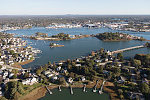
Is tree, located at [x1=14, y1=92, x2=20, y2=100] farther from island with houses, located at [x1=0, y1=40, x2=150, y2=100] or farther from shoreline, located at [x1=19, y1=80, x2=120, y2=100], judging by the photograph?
shoreline, located at [x1=19, y1=80, x2=120, y2=100]

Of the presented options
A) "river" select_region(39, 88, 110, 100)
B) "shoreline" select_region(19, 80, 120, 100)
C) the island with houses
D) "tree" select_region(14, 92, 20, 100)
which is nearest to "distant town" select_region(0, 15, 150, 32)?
the island with houses

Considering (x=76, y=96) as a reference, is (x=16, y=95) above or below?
above

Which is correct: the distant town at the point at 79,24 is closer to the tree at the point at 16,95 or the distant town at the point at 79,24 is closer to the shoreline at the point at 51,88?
the shoreline at the point at 51,88

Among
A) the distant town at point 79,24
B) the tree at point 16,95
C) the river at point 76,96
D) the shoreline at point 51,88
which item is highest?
the distant town at point 79,24

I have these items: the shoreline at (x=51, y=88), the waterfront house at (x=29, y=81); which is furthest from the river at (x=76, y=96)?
the waterfront house at (x=29, y=81)

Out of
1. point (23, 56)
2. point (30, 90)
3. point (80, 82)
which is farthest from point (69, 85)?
point (23, 56)

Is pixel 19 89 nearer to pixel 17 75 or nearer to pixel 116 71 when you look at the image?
pixel 17 75

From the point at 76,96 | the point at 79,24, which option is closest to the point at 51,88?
the point at 76,96

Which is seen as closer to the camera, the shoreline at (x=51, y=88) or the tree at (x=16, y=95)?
the tree at (x=16, y=95)

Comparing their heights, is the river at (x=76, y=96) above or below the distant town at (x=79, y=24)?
below

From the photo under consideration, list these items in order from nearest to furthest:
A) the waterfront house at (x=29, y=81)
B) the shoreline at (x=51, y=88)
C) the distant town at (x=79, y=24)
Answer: the shoreline at (x=51, y=88), the waterfront house at (x=29, y=81), the distant town at (x=79, y=24)

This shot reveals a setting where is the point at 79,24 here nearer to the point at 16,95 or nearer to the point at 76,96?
the point at 76,96
